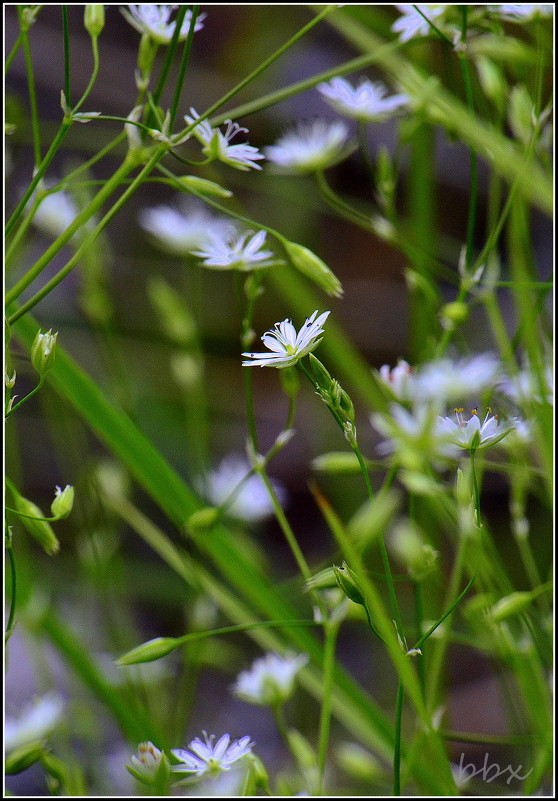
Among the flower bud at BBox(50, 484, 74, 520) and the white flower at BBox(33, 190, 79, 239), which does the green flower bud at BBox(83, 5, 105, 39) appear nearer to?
the flower bud at BBox(50, 484, 74, 520)

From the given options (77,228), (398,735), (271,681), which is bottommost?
(271,681)

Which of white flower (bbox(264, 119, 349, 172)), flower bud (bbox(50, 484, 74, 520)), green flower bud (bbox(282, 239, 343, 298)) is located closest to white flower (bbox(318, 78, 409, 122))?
white flower (bbox(264, 119, 349, 172))

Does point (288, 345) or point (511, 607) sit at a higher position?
point (288, 345)

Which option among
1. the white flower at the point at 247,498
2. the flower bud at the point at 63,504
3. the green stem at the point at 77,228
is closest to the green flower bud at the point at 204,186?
the green stem at the point at 77,228

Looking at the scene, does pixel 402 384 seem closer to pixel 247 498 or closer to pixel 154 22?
pixel 154 22

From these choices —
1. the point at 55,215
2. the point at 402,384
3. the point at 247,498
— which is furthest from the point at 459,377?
the point at 55,215

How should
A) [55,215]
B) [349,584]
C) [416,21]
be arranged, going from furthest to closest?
[55,215], [416,21], [349,584]

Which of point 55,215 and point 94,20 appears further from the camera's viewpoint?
point 55,215
